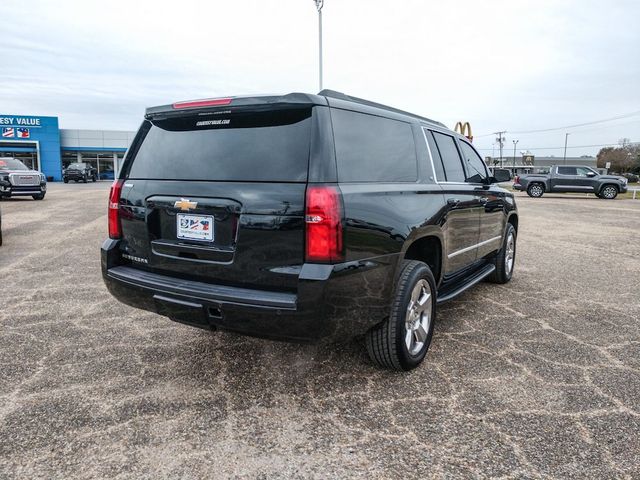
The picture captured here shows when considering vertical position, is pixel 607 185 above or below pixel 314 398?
above

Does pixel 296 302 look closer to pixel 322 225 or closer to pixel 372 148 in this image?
pixel 322 225

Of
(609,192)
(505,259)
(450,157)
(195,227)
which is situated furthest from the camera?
(609,192)

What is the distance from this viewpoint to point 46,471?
2238 mm

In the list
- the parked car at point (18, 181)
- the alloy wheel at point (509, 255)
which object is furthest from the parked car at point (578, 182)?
the parked car at point (18, 181)

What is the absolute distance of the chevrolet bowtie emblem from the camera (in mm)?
2875

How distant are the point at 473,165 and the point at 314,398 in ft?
10.2

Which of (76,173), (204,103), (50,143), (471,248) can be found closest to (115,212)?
(204,103)

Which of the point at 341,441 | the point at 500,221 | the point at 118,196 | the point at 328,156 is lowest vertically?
the point at 341,441

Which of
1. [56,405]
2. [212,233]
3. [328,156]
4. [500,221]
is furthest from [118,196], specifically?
[500,221]

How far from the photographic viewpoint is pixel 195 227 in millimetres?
2889

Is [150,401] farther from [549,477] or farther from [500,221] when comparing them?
[500,221]

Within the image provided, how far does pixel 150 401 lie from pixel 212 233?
1.09 meters

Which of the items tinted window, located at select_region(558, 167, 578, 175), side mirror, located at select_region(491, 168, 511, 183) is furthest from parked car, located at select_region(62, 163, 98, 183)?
side mirror, located at select_region(491, 168, 511, 183)

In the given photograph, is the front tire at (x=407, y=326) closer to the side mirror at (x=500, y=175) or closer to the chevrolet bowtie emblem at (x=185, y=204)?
the chevrolet bowtie emblem at (x=185, y=204)
